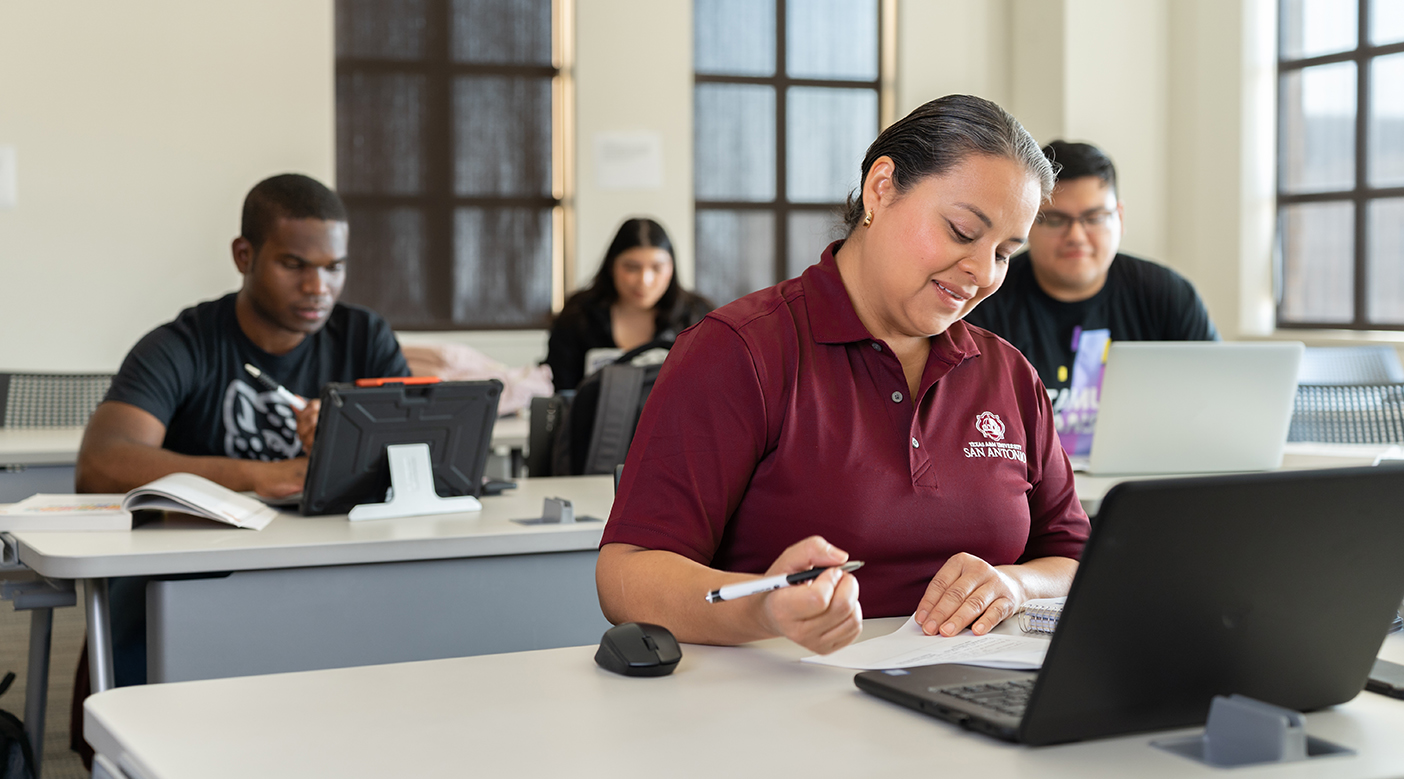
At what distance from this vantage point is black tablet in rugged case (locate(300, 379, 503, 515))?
2.04m

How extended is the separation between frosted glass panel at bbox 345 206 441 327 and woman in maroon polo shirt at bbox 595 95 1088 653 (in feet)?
14.4

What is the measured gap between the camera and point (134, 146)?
500 centimetres

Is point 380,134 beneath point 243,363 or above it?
above

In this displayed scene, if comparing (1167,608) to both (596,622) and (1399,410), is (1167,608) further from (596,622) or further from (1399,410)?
(1399,410)

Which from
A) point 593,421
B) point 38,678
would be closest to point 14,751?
point 38,678

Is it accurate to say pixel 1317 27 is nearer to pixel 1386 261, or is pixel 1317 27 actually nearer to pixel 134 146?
pixel 1386 261

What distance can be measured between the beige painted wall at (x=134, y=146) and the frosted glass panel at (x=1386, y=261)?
448 cm

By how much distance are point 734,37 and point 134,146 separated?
8.88ft

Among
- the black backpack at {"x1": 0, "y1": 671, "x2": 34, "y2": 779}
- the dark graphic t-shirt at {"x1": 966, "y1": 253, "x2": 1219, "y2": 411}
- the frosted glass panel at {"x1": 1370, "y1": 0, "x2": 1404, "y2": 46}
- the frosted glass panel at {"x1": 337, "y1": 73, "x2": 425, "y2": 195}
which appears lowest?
the black backpack at {"x1": 0, "y1": 671, "x2": 34, "y2": 779}

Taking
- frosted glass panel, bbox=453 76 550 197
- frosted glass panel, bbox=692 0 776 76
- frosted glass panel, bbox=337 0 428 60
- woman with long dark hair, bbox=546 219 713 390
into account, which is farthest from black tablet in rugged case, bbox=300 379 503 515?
frosted glass panel, bbox=692 0 776 76

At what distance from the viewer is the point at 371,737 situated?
94 cm

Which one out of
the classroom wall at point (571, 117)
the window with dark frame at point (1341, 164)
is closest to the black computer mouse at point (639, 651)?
the classroom wall at point (571, 117)

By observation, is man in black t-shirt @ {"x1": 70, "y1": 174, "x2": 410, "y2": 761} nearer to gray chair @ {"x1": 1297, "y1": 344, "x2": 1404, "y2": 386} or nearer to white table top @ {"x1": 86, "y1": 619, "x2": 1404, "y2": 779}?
white table top @ {"x1": 86, "y1": 619, "x2": 1404, "y2": 779}

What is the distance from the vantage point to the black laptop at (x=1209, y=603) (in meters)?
0.83
